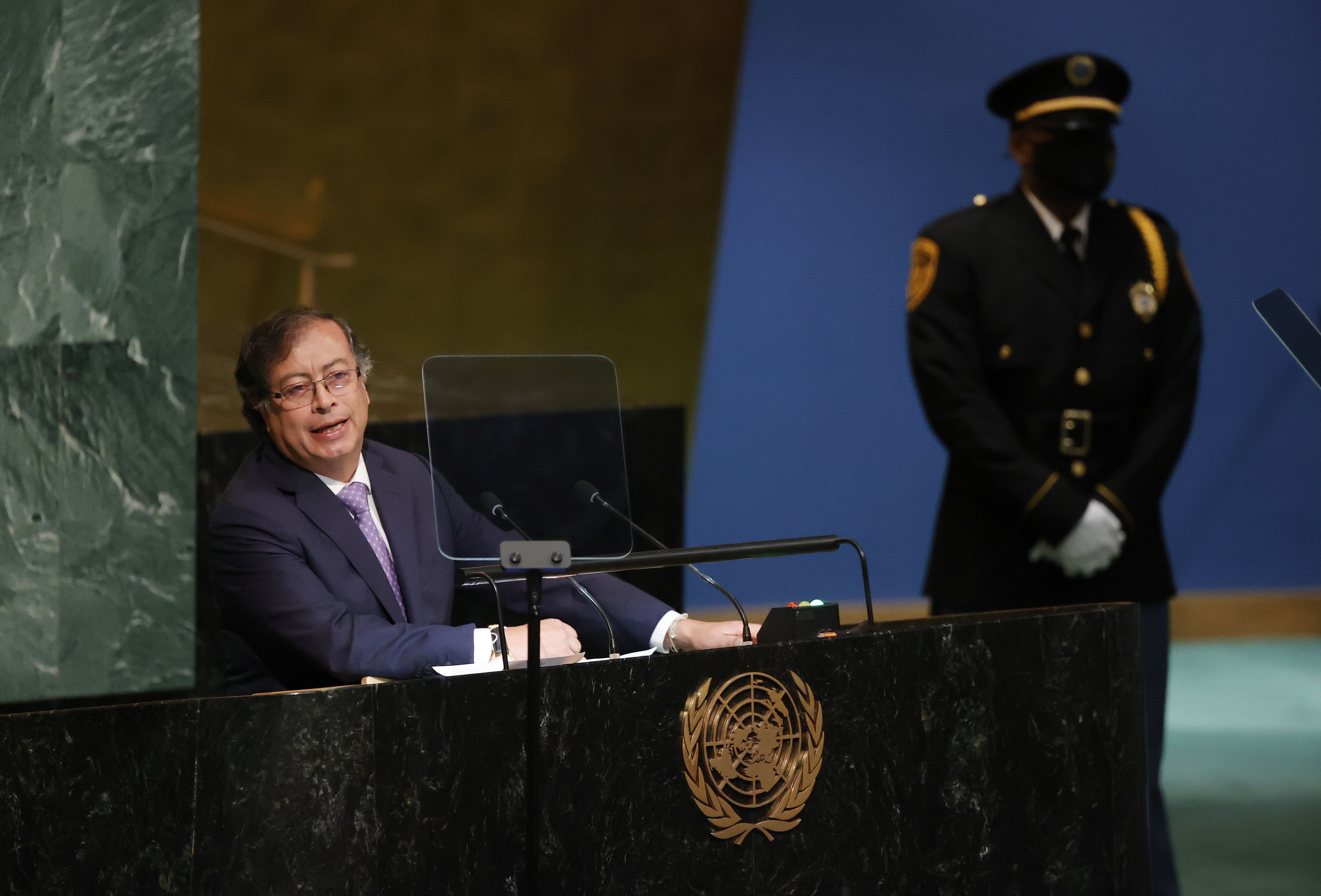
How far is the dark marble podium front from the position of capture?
168 centimetres

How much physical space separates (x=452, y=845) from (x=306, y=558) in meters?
0.59

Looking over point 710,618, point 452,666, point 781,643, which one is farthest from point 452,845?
point 710,618

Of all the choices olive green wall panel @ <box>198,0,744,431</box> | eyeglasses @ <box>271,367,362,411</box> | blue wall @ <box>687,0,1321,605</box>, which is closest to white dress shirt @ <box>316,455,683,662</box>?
eyeglasses @ <box>271,367,362,411</box>

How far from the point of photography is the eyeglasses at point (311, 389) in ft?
7.37

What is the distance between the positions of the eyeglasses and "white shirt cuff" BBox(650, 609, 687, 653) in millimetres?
555

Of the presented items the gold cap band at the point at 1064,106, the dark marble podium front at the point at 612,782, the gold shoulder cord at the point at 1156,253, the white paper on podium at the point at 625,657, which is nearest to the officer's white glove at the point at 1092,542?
the gold shoulder cord at the point at 1156,253

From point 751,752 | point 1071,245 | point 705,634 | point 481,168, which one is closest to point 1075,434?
point 1071,245

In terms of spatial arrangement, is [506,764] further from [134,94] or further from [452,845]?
[134,94]

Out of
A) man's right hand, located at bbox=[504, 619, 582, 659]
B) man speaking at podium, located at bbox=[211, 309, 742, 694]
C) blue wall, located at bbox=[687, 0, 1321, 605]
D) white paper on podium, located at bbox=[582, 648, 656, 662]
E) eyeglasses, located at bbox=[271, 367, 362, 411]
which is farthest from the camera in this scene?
blue wall, located at bbox=[687, 0, 1321, 605]

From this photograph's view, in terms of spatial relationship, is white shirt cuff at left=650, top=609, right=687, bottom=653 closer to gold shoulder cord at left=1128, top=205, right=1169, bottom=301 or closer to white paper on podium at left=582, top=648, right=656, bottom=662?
white paper on podium at left=582, top=648, right=656, bottom=662

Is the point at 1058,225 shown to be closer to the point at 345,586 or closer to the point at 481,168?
the point at 345,586

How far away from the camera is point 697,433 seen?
5.11 metres

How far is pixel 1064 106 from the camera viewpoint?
3188 mm

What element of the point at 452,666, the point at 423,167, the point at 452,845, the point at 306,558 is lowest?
the point at 452,845
